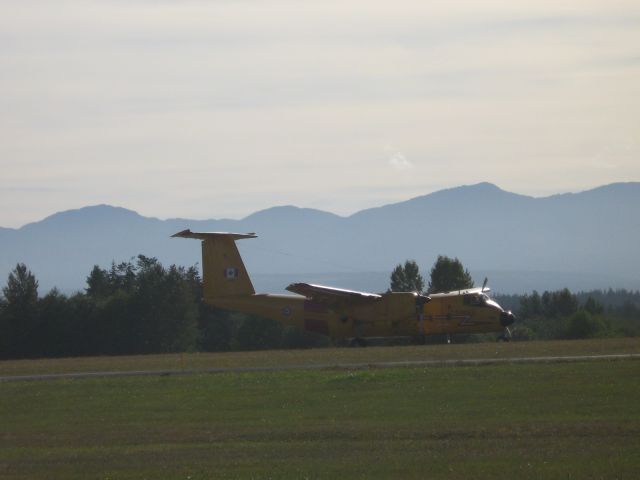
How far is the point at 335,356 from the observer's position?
42.0 m

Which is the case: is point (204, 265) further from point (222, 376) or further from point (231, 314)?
point (231, 314)

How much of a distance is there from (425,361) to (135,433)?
13.5m

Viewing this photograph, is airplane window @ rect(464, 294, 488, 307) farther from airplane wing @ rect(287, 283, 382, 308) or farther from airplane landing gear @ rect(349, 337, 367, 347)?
airplane landing gear @ rect(349, 337, 367, 347)

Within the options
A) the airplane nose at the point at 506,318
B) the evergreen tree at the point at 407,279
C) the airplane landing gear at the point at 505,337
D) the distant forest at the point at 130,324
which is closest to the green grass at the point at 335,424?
the airplane nose at the point at 506,318

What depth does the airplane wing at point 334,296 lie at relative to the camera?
47750mm

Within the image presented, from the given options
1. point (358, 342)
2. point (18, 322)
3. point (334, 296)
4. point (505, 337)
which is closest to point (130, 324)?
point (18, 322)

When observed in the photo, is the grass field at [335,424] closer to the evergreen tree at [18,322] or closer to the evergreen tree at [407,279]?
the evergreen tree at [18,322]

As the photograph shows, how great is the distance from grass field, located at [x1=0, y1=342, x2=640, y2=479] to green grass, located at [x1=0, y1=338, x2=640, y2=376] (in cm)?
390

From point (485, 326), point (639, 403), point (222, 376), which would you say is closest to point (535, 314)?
point (485, 326)

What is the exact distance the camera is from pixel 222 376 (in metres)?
36.2

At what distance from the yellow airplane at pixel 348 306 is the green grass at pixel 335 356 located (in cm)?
337

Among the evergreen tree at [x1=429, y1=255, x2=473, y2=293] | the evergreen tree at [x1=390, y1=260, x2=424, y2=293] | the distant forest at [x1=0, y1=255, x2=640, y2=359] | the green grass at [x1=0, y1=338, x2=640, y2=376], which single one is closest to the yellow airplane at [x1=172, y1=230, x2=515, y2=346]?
the green grass at [x1=0, y1=338, x2=640, y2=376]

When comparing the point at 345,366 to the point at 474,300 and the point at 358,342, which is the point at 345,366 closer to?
the point at 474,300

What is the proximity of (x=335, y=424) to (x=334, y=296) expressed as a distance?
71.9 feet
